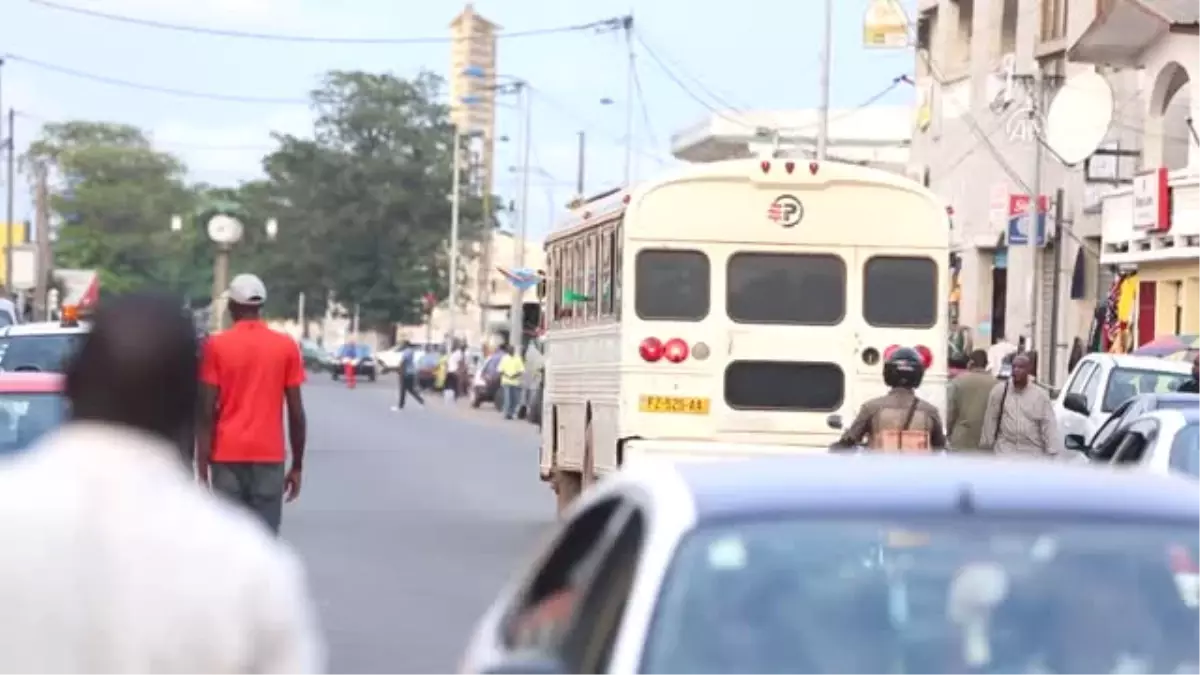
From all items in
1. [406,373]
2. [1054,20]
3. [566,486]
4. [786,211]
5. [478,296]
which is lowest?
[566,486]

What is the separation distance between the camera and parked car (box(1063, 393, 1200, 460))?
1641 centimetres

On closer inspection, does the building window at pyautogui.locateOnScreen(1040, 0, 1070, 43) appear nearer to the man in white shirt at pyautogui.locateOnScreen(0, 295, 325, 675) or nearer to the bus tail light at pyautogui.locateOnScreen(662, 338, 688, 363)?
the bus tail light at pyautogui.locateOnScreen(662, 338, 688, 363)

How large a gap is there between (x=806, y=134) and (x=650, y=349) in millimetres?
60870

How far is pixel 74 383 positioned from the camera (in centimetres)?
434

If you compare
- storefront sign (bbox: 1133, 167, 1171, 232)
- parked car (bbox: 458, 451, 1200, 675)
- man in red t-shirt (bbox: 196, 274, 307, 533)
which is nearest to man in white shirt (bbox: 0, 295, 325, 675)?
parked car (bbox: 458, 451, 1200, 675)

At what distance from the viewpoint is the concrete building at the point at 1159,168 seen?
40.6m

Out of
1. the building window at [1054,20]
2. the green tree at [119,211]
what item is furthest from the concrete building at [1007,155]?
the green tree at [119,211]

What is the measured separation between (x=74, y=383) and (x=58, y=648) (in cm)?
48

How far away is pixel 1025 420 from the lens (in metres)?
19.2

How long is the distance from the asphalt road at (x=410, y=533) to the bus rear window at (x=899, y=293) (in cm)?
322

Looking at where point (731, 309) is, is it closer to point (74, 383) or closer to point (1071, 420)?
point (1071, 420)

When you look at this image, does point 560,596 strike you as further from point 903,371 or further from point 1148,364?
point 1148,364

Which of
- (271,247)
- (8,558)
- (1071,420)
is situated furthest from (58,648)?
(271,247)

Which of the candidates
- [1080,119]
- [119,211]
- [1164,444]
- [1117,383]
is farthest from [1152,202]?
[119,211]
